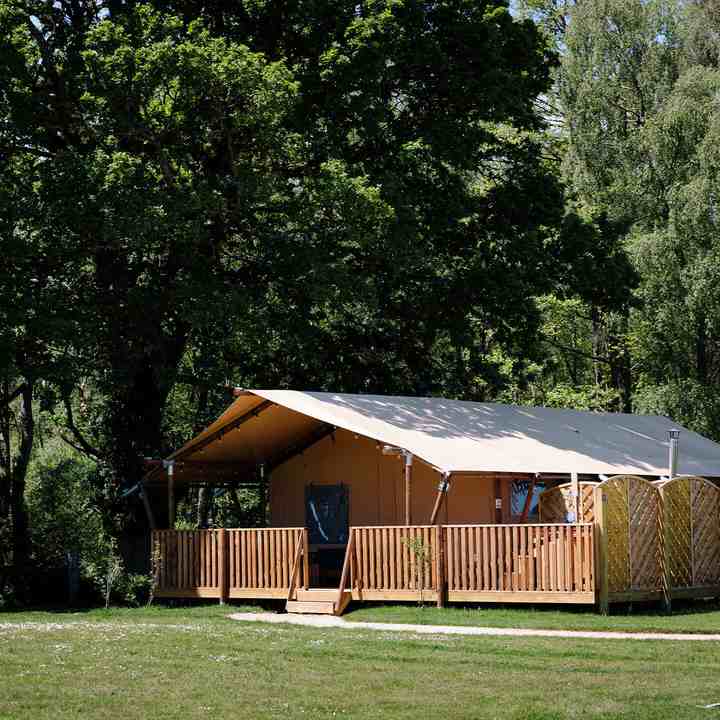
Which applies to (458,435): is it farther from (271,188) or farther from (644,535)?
(271,188)

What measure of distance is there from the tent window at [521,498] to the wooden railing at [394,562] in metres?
3.39

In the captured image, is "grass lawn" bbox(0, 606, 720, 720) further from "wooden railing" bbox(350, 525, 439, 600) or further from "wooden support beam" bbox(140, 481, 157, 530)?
"wooden support beam" bbox(140, 481, 157, 530)

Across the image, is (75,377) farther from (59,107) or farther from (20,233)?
(59,107)

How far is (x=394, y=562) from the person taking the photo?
2255 centimetres

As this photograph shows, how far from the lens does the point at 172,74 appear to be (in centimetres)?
2686

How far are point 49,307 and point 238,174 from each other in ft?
16.0

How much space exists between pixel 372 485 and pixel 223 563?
11.1 feet

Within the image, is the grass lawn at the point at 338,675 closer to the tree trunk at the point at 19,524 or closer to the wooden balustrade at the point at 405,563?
the wooden balustrade at the point at 405,563

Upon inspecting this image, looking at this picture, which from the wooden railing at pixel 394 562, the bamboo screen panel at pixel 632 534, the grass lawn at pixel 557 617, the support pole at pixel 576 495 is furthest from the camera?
the wooden railing at pixel 394 562

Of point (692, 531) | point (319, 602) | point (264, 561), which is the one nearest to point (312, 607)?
point (319, 602)

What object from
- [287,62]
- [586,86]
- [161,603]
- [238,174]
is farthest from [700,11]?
[161,603]

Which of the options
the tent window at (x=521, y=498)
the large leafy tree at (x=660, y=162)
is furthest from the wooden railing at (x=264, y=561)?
the large leafy tree at (x=660, y=162)

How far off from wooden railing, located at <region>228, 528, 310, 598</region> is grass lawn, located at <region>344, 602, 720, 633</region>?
1762 mm

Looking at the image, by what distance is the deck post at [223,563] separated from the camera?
80.5 feet
